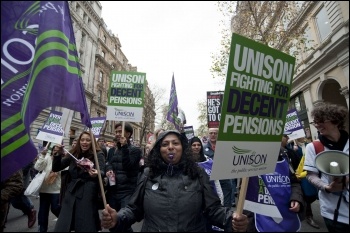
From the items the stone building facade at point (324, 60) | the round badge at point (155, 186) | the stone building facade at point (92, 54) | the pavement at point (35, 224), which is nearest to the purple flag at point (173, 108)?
the pavement at point (35, 224)

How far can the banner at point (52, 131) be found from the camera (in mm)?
4277

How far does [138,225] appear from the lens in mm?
5695

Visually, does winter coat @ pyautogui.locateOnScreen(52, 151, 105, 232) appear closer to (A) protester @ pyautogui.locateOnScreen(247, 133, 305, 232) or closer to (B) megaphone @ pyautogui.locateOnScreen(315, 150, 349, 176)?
(A) protester @ pyautogui.locateOnScreen(247, 133, 305, 232)

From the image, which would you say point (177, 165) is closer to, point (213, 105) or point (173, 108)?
point (173, 108)

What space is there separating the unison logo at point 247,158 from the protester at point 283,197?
23.9 inches

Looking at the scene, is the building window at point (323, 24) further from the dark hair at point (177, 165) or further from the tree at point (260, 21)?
the dark hair at point (177, 165)

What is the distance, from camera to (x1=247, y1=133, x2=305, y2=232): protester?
250 cm

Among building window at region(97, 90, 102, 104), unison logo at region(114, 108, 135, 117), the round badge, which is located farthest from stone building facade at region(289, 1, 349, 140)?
building window at region(97, 90, 102, 104)

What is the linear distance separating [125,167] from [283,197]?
2.63 m

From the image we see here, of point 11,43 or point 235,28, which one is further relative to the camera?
point 235,28

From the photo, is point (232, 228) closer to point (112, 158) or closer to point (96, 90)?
point (112, 158)

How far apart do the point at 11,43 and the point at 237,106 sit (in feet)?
5.65

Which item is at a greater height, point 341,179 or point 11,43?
point 11,43

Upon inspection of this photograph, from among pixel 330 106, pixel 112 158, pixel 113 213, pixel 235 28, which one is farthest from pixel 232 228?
pixel 235 28
